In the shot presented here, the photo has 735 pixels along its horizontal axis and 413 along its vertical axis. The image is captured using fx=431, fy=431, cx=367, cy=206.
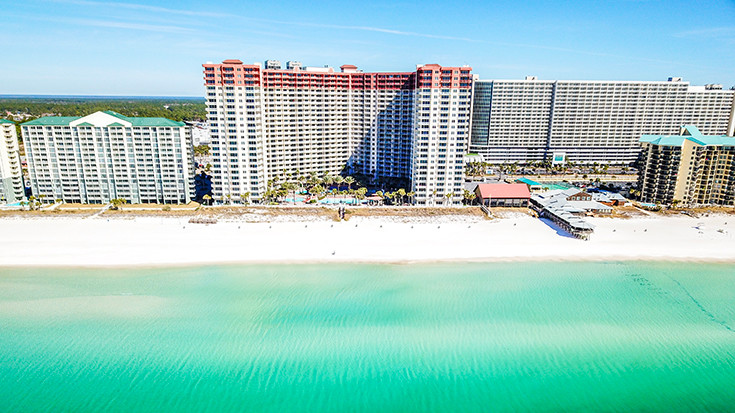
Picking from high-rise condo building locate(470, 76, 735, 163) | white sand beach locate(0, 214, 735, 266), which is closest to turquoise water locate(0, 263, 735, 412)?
white sand beach locate(0, 214, 735, 266)

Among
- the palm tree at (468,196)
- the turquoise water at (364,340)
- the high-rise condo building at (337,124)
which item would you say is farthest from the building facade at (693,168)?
the high-rise condo building at (337,124)

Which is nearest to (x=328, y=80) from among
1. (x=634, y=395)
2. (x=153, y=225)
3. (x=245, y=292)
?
(x=153, y=225)

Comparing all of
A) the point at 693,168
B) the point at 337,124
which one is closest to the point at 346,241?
the point at 337,124

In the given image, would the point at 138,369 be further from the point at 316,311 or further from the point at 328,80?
the point at 328,80

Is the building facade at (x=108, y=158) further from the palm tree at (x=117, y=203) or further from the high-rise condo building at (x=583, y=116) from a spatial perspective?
the high-rise condo building at (x=583, y=116)

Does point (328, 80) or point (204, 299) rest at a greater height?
point (328, 80)

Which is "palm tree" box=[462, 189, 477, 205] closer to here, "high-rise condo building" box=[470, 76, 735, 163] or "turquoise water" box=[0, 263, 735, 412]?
"turquoise water" box=[0, 263, 735, 412]
